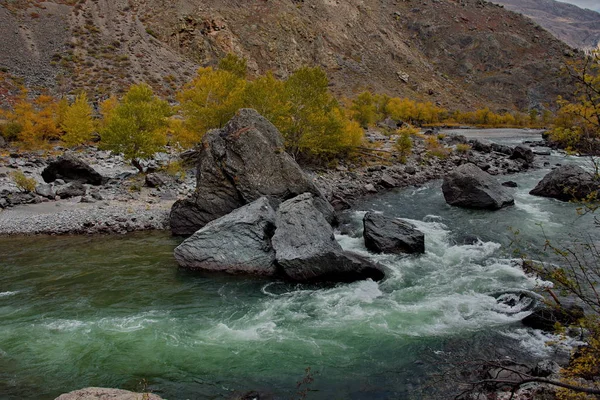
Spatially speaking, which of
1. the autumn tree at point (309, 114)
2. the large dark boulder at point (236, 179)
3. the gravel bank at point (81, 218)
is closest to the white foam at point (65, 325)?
the large dark boulder at point (236, 179)

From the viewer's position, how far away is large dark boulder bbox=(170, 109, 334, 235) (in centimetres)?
2194

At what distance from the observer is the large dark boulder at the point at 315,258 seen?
1579 centimetres

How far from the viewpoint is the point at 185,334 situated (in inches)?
480

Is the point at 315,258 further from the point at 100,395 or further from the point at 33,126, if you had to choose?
the point at 33,126

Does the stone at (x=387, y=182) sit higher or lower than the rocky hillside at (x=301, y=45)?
lower

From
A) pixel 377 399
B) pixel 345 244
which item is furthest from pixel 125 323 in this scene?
pixel 345 244

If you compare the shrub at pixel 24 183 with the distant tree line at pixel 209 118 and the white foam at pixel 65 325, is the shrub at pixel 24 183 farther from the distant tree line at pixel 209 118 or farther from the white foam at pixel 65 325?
the white foam at pixel 65 325

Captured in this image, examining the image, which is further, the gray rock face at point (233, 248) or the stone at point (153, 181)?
the stone at point (153, 181)

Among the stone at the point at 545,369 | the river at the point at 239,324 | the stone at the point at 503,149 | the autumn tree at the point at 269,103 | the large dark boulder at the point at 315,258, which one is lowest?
the river at the point at 239,324

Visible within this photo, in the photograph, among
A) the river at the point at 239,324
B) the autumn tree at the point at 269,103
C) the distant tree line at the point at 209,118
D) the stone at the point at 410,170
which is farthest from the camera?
the stone at the point at 410,170

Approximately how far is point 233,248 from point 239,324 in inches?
194

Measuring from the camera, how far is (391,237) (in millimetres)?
19172

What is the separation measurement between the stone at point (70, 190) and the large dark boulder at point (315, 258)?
17.8 metres

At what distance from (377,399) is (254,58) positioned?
11149 centimetres
